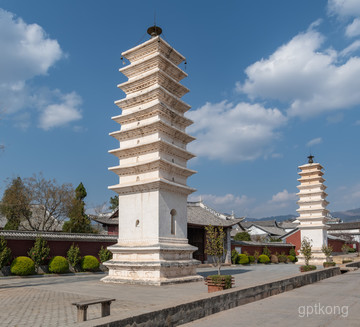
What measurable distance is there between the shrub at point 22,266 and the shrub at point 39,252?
89 centimetres

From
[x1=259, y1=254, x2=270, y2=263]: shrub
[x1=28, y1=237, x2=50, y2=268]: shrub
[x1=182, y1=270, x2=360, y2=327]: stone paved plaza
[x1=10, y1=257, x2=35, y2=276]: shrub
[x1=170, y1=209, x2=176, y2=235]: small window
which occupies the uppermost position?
[x1=170, y1=209, x2=176, y2=235]: small window

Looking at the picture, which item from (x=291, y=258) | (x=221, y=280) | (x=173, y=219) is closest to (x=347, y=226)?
(x=291, y=258)

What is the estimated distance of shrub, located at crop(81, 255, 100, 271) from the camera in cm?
2666

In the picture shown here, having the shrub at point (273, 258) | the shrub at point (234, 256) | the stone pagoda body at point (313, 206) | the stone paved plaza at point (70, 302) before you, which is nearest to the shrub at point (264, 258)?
the shrub at point (273, 258)

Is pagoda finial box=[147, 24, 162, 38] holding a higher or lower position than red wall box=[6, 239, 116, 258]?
higher

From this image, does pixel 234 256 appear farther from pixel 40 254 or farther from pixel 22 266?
pixel 22 266

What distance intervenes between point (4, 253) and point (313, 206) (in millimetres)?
33625

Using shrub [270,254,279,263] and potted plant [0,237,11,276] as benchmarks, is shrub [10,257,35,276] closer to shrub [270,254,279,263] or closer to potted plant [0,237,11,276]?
potted plant [0,237,11,276]

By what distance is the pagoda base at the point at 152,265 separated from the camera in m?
17.8

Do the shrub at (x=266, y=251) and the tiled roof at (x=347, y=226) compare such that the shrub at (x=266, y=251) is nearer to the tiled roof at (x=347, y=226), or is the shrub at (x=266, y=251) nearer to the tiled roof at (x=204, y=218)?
the tiled roof at (x=204, y=218)

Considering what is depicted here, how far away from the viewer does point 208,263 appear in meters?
35.9

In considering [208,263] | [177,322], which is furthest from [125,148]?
[208,263]

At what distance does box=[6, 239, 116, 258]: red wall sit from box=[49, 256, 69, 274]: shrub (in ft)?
4.03

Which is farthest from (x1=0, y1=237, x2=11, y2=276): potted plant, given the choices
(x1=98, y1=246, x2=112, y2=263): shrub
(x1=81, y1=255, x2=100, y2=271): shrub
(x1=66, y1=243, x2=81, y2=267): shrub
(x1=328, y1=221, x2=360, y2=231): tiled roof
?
(x1=328, y1=221, x2=360, y2=231): tiled roof
